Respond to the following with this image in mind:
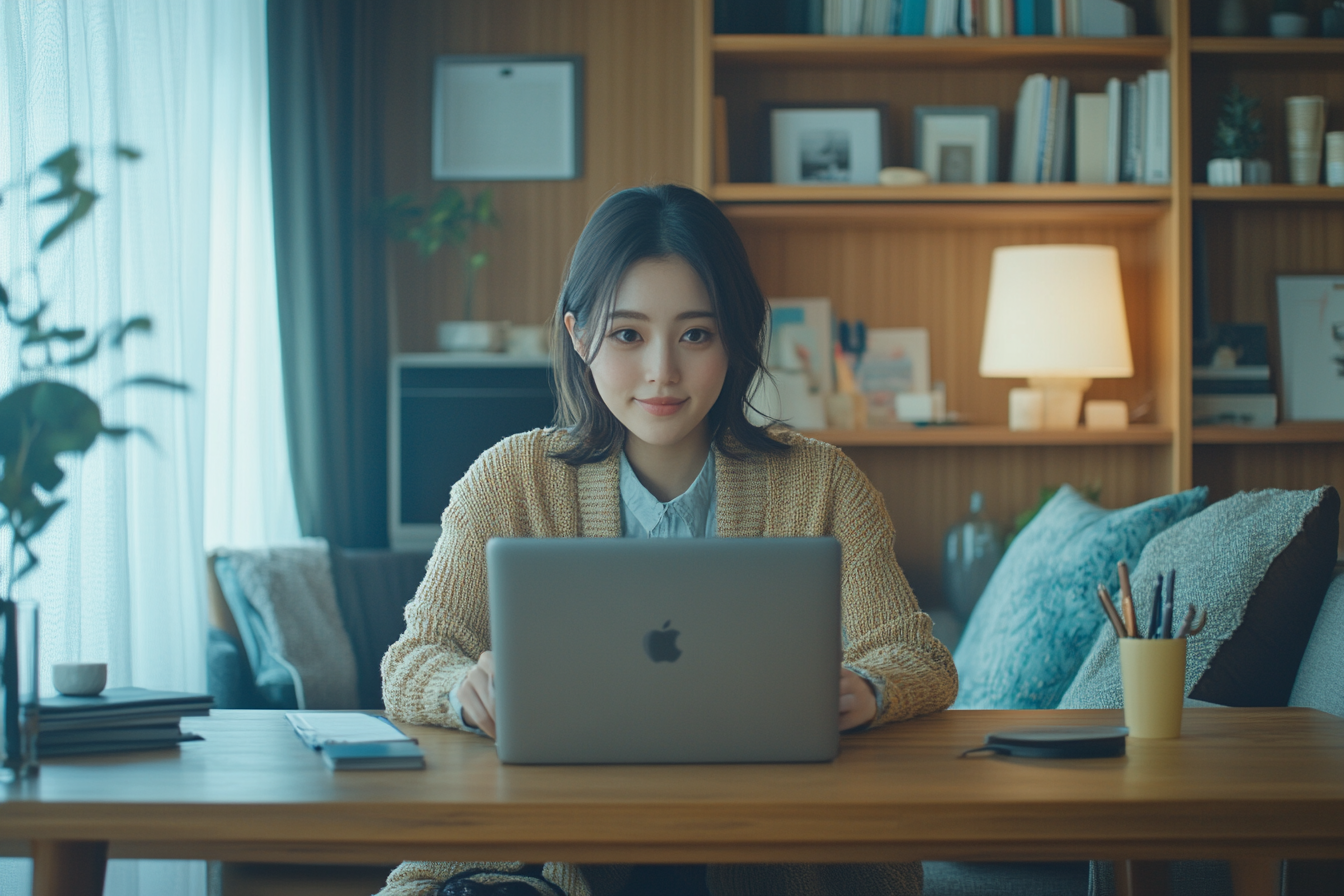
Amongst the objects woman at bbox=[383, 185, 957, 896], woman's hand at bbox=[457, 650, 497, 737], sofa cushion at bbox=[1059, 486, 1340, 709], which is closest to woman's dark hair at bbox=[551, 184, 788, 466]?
woman at bbox=[383, 185, 957, 896]

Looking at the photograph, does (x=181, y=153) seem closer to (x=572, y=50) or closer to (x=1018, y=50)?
(x=572, y=50)

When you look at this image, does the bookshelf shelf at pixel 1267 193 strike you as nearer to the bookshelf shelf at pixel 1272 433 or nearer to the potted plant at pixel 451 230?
the bookshelf shelf at pixel 1272 433

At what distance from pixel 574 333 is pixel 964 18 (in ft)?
6.50

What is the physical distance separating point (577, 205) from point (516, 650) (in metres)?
2.64

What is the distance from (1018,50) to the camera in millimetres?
2971

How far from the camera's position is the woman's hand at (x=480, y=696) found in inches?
42.5

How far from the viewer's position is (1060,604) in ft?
6.12

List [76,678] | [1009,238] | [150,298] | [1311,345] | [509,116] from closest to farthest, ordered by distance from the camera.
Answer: [76,678]
[150,298]
[1311,345]
[1009,238]
[509,116]

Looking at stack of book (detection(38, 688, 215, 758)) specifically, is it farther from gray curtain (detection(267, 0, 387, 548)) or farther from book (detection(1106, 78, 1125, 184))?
book (detection(1106, 78, 1125, 184))

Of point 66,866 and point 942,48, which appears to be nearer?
point 66,866

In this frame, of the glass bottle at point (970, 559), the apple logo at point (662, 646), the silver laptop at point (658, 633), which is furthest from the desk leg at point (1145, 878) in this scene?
the glass bottle at point (970, 559)

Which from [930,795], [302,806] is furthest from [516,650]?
[930,795]

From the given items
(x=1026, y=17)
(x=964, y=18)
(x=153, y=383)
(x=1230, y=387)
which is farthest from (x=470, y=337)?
(x=153, y=383)

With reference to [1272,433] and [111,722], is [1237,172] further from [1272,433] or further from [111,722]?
[111,722]
